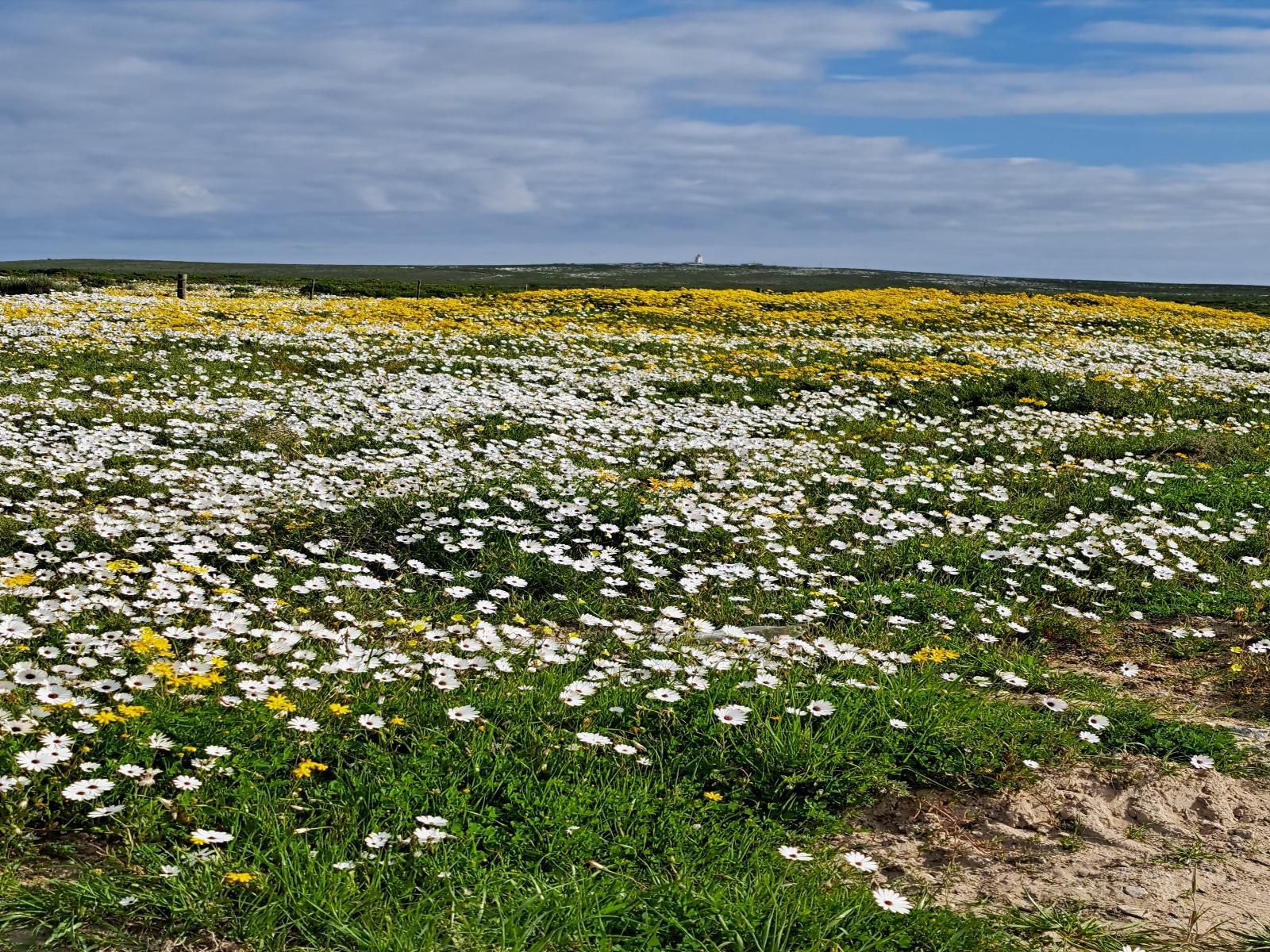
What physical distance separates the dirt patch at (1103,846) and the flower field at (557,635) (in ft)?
0.60

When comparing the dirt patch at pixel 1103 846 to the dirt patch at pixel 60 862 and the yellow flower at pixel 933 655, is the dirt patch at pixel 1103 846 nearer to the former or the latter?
the yellow flower at pixel 933 655

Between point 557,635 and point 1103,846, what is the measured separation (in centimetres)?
347

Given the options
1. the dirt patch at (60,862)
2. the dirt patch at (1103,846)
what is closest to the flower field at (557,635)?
the dirt patch at (60,862)

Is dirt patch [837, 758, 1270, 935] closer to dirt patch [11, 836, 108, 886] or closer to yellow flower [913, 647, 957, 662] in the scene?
yellow flower [913, 647, 957, 662]

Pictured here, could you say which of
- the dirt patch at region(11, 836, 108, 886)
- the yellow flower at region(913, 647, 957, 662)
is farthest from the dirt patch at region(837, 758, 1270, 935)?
the dirt patch at region(11, 836, 108, 886)

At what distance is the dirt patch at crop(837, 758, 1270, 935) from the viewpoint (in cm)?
376

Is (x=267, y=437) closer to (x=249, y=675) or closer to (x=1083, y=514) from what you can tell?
(x=249, y=675)

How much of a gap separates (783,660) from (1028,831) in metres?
1.82

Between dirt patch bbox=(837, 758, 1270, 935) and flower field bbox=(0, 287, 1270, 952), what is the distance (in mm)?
183

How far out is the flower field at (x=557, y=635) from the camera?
3.40m

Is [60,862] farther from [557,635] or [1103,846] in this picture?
[1103,846]

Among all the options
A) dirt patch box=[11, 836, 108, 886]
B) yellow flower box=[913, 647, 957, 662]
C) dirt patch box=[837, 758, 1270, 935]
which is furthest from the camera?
yellow flower box=[913, 647, 957, 662]

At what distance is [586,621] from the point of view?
6.46 metres

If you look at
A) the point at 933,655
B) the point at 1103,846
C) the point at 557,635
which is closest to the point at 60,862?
the point at 557,635
